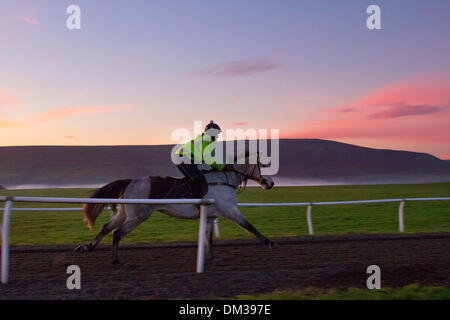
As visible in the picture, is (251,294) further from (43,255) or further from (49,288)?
(43,255)

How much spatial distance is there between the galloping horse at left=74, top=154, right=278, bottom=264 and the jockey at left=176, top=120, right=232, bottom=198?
0.13m

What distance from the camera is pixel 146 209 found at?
5.73 m

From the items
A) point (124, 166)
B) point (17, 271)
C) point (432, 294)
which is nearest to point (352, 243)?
point (432, 294)

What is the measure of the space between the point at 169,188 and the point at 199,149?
684 mm

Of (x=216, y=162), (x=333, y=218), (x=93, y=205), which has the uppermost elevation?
(x=216, y=162)

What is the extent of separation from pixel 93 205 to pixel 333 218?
32.9 feet

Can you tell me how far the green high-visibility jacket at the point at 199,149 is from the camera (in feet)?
20.5

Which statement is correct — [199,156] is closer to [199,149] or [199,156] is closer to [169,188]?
[199,149]

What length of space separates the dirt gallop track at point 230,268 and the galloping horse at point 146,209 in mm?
343

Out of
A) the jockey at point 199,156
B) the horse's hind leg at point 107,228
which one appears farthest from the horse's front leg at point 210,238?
the horse's hind leg at point 107,228

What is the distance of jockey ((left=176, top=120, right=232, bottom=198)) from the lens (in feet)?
20.4

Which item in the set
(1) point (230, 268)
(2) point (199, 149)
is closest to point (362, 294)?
(1) point (230, 268)

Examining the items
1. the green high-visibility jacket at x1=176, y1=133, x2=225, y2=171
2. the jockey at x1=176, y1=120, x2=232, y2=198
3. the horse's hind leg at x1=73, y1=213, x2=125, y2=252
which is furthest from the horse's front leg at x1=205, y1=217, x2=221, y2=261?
the horse's hind leg at x1=73, y1=213, x2=125, y2=252
